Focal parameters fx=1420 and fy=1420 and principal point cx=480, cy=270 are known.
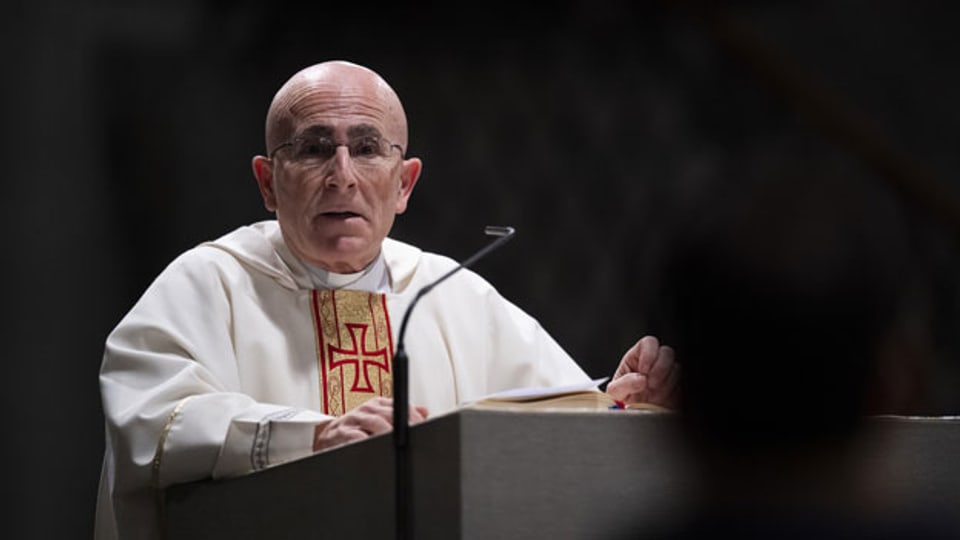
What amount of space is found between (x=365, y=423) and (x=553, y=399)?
39 centimetres

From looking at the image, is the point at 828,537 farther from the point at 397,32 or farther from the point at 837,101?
the point at 397,32

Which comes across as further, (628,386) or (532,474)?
(628,386)

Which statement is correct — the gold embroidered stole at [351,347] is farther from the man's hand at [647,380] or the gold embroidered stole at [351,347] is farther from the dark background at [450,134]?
the dark background at [450,134]

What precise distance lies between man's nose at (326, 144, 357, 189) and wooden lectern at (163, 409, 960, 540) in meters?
1.13

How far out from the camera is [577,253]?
5148 mm

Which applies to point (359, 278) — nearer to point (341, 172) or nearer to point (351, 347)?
point (351, 347)

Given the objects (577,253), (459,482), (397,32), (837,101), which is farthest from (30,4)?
(459,482)

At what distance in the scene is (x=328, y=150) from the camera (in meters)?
3.73

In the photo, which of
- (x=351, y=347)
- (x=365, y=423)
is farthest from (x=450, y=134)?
(x=365, y=423)

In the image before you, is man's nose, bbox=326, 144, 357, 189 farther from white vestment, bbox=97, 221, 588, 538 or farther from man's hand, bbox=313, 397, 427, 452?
man's hand, bbox=313, 397, 427, 452

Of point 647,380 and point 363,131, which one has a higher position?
point 363,131

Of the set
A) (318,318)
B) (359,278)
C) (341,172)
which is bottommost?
(318,318)

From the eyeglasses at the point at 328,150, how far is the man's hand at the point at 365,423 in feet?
3.21

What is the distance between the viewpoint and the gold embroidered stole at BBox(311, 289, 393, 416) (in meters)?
3.68
